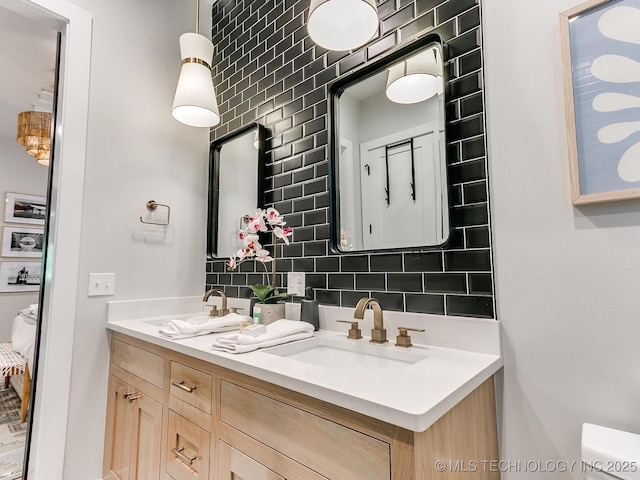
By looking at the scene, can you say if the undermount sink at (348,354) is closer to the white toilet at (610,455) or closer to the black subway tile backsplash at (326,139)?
the black subway tile backsplash at (326,139)

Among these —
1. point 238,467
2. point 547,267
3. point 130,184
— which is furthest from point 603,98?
point 130,184

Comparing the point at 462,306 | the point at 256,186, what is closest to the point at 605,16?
the point at 462,306

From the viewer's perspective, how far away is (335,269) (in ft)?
5.02

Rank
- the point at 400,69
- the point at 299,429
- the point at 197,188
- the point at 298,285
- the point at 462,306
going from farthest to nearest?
the point at 197,188, the point at 298,285, the point at 400,69, the point at 462,306, the point at 299,429

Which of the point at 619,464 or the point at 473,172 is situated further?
the point at 473,172

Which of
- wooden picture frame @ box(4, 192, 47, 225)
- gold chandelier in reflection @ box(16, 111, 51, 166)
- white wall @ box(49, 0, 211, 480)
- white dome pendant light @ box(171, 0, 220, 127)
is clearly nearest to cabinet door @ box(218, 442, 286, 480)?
white wall @ box(49, 0, 211, 480)

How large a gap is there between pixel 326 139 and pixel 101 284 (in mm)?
1347

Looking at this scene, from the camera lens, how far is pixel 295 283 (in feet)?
5.52

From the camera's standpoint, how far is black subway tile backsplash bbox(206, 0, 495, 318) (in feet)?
3.81

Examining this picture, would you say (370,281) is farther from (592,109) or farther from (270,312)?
(592,109)

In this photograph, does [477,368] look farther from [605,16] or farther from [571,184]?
[605,16]

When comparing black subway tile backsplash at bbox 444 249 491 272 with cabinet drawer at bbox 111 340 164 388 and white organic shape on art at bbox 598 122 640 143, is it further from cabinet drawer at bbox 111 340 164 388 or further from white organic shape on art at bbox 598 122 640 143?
cabinet drawer at bbox 111 340 164 388

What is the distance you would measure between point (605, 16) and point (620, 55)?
0.13m

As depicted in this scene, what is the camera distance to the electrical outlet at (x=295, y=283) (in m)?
1.66
